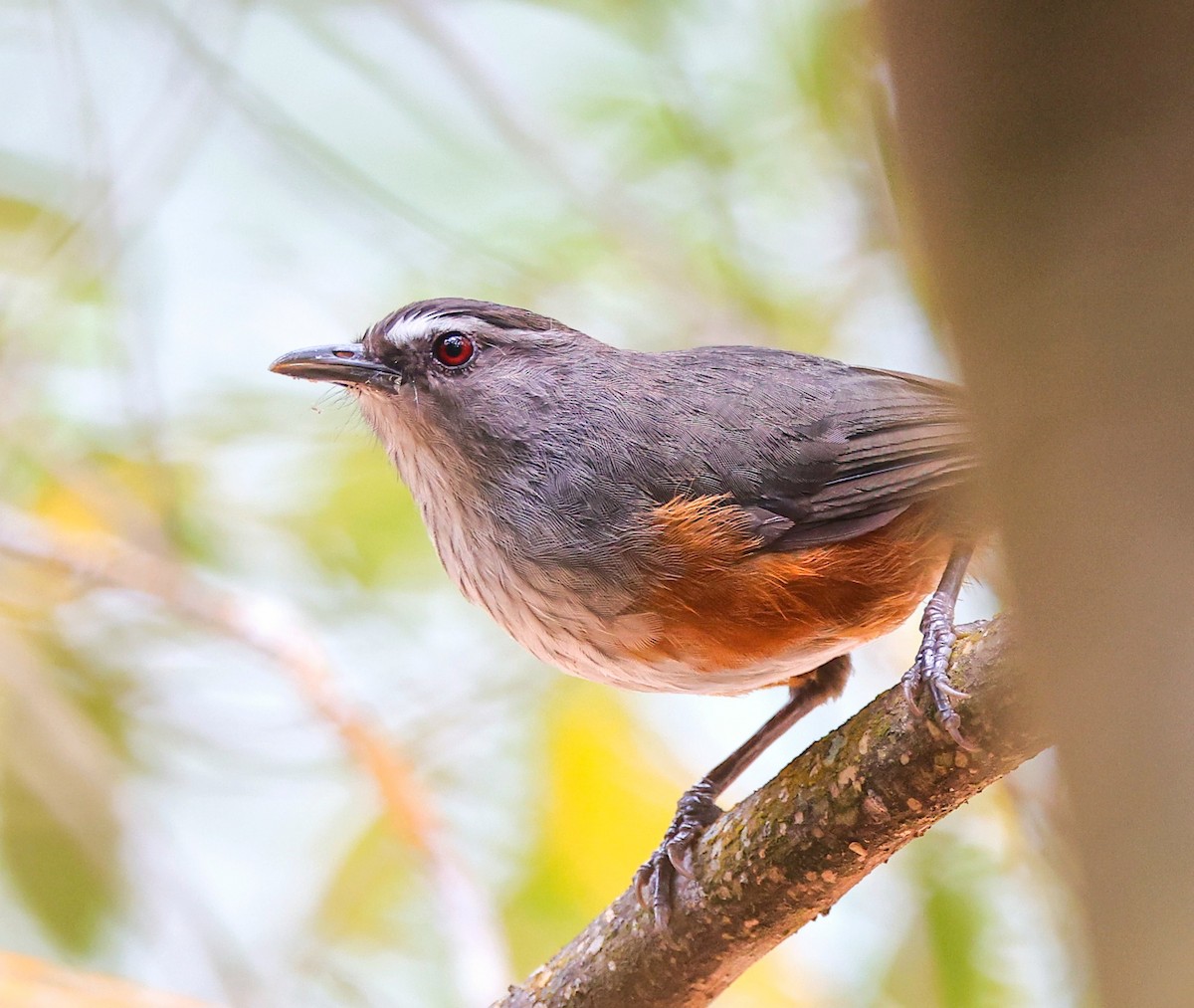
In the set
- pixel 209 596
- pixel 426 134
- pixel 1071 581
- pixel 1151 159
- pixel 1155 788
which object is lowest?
pixel 1155 788

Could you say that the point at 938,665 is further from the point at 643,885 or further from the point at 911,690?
the point at 643,885

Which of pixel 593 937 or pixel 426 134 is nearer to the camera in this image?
pixel 593 937

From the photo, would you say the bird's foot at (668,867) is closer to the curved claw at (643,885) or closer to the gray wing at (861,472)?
the curved claw at (643,885)

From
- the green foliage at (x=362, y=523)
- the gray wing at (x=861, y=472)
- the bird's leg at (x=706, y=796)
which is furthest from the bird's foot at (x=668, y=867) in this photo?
the green foliage at (x=362, y=523)

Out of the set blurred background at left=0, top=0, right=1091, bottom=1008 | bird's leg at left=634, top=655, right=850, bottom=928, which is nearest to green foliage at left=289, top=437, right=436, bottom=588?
blurred background at left=0, top=0, right=1091, bottom=1008

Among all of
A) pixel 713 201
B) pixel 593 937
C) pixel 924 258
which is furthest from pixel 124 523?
pixel 924 258

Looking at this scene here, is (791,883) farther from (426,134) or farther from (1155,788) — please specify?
(426,134)

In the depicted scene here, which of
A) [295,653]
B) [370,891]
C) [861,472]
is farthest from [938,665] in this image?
[370,891]
